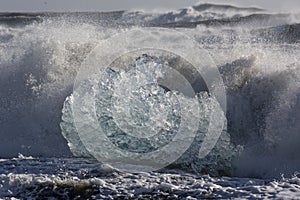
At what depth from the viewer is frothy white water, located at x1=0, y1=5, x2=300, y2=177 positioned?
43.8 feet

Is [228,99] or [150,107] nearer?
[150,107]

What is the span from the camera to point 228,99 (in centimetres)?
1523

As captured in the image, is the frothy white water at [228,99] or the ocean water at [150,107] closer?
the ocean water at [150,107]

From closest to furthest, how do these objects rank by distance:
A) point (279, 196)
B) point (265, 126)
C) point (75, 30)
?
point (279, 196) → point (265, 126) → point (75, 30)

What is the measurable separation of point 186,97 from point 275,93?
1.82 meters

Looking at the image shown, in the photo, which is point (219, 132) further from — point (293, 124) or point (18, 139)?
point (18, 139)

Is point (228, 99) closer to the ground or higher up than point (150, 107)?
higher up

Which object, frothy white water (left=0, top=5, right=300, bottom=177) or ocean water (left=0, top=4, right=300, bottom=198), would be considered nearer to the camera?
ocean water (left=0, top=4, right=300, bottom=198)

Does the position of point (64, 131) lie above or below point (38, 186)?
above

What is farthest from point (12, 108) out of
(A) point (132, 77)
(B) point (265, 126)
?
(B) point (265, 126)

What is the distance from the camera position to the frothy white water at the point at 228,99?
43.8 feet

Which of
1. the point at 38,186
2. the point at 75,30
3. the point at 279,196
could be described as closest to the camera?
the point at 279,196

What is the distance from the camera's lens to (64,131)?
1519 cm

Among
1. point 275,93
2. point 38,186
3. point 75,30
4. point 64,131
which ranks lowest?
point 38,186
